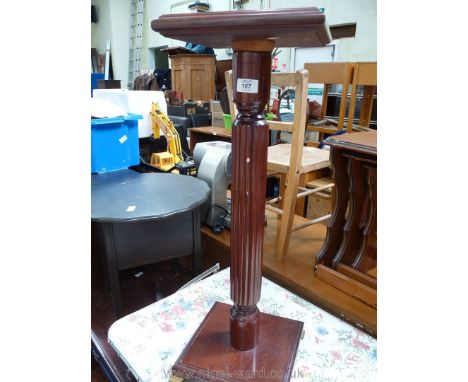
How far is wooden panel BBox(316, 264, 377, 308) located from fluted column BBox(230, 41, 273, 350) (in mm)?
657

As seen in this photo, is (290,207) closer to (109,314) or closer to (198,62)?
(109,314)

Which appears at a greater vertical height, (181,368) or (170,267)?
(181,368)

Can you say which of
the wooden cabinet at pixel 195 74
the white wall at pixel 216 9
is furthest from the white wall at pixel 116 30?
the wooden cabinet at pixel 195 74

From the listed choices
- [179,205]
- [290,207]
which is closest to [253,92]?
[179,205]

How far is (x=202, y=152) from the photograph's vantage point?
1809mm

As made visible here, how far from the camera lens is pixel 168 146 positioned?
193 centimetres

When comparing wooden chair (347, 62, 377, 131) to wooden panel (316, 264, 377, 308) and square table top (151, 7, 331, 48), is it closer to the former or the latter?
wooden panel (316, 264, 377, 308)

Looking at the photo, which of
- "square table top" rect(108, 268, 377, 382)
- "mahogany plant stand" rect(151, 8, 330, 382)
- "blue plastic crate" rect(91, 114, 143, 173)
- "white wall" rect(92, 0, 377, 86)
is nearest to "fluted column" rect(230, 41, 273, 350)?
"mahogany plant stand" rect(151, 8, 330, 382)

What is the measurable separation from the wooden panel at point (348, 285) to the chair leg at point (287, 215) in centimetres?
20

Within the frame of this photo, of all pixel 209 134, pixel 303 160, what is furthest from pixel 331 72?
pixel 209 134

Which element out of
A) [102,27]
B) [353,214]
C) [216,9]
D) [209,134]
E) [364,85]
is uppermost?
[102,27]

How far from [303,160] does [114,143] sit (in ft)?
3.11

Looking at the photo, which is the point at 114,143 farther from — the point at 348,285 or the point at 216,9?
the point at 216,9

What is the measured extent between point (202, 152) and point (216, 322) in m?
1.11
